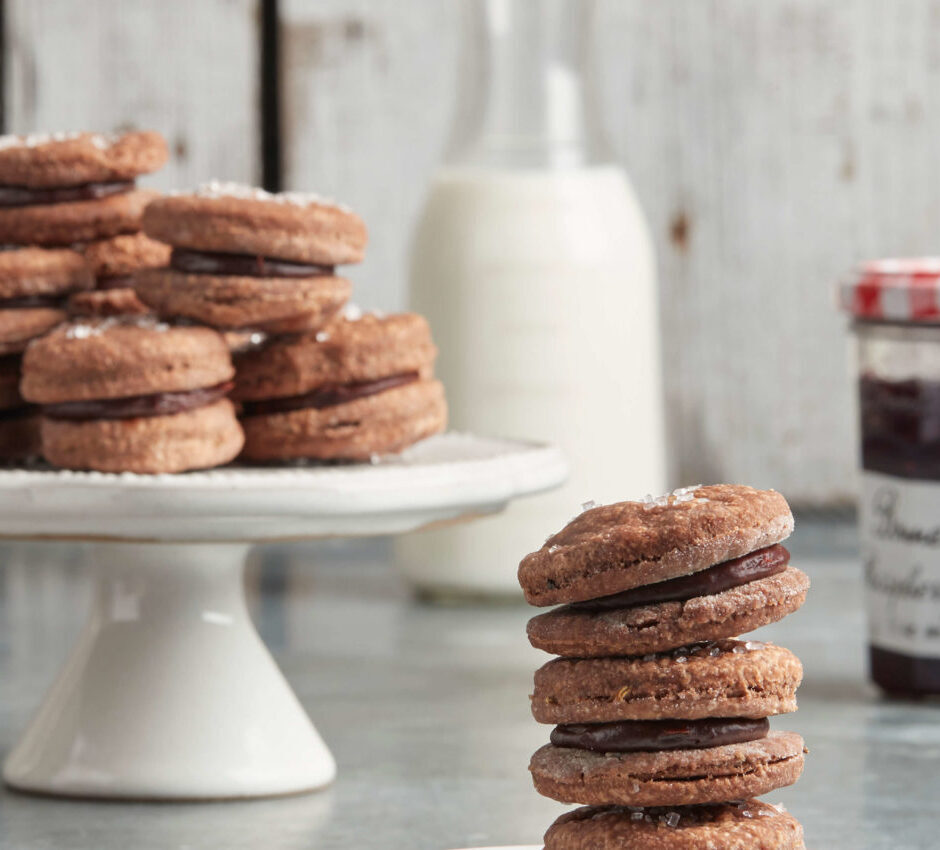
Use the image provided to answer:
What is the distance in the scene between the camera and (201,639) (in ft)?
3.21

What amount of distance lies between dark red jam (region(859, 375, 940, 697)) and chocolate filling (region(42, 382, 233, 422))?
0.47 metres

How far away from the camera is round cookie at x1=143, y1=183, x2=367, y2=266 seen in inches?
37.1

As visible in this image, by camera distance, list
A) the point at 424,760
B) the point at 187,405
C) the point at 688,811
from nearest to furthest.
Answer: the point at 688,811 → the point at 187,405 → the point at 424,760

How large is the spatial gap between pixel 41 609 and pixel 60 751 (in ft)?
1.89

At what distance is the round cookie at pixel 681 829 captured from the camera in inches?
26.5

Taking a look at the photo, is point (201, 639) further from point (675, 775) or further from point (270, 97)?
point (270, 97)

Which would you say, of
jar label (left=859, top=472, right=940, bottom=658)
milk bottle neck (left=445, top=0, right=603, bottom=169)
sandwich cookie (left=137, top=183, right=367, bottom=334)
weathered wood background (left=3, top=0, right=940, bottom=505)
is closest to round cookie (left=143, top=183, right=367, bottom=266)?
sandwich cookie (left=137, top=183, right=367, bottom=334)

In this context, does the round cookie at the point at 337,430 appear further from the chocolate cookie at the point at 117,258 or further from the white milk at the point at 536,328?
the white milk at the point at 536,328

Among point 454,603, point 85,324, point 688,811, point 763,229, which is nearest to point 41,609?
point 454,603

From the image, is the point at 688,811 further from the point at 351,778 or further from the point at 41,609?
the point at 41,609

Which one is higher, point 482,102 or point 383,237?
point 482,102

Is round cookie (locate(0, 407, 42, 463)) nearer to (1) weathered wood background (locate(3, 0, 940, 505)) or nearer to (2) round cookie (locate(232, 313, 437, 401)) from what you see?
(2) round cookie (locate(232, 313, 437, 401))

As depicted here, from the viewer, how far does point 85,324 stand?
959 millimetres

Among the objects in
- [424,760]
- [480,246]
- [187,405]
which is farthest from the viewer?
[480,246]
